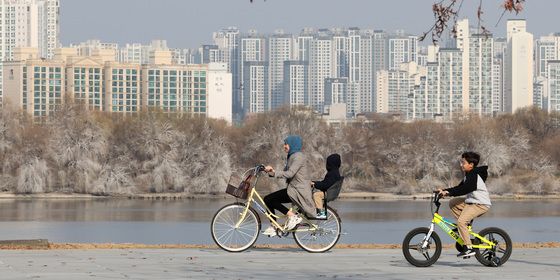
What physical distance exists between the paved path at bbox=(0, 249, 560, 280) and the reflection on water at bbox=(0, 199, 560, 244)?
1845 centimetres

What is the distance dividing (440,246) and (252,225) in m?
2.41

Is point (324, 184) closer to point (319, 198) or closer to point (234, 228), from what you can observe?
point (319, 198)

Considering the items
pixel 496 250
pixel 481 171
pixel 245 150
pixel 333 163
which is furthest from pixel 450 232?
pixel 245 150

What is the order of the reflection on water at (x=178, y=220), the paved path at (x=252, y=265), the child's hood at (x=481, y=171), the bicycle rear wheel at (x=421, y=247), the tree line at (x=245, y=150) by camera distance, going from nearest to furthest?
the paved path at (x=252, y=265) < the bicycle rear wheel at (x=421, y=247) < the child's hood at (x=481, y=171) < the reflection on water at (x=178, y=220) < the tree line at (x=245, y=150)

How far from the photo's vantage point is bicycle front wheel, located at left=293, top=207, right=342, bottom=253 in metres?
16.1

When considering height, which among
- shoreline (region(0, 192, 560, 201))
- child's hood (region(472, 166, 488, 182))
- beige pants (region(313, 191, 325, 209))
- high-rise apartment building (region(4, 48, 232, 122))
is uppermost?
high-rise apartment building (region(4, 48, 232, 122))

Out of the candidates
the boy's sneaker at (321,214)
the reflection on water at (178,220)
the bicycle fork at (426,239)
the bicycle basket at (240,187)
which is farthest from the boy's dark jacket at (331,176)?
the reflection on water at (178,220)

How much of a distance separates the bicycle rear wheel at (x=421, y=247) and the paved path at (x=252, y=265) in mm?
105

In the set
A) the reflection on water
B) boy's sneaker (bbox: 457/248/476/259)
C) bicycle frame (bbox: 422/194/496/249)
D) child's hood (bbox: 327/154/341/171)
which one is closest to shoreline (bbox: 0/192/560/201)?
the reflection on water

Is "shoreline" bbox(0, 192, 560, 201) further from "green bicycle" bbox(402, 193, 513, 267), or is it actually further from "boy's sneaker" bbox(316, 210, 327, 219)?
"green bicycle" bbox(402, 193, 513, 267)

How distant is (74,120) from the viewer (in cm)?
8606

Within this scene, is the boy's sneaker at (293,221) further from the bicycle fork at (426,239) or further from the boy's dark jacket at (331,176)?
the bicycle fork at (426,239)

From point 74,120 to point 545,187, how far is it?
28737 millimetres

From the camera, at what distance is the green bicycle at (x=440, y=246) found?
14.6 metres
